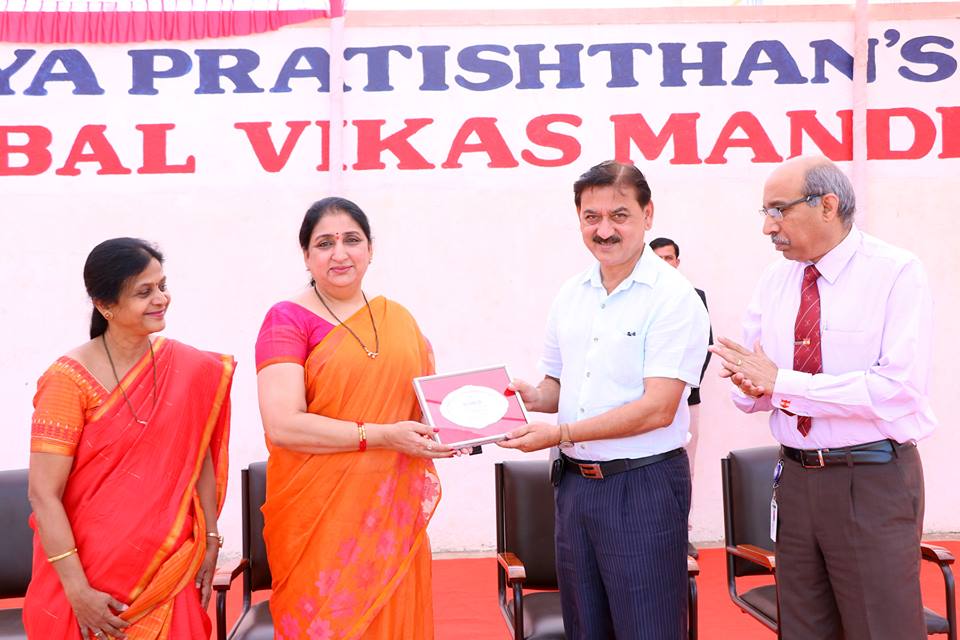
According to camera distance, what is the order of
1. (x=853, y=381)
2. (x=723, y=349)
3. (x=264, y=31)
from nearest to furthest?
(x=853, y=381) < (x=723, y=349) < (x=264, y=31)

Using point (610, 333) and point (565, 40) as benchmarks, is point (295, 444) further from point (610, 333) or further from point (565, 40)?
point (565, 40)

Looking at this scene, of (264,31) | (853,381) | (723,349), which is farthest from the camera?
(264,31)

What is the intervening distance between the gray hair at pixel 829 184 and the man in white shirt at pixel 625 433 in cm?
40

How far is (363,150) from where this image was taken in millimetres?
4852

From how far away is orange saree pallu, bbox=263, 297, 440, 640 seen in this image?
2268 mm

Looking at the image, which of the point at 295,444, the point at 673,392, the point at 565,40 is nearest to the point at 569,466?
the point at 673,392

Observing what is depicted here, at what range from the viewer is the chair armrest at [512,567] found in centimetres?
258

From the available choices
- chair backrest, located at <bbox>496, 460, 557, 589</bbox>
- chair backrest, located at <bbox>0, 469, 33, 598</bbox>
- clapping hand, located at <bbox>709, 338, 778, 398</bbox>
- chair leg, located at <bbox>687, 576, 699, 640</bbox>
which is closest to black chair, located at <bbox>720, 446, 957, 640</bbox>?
chair leg, located at <bbox>687, 576, 699, 640</bbox>

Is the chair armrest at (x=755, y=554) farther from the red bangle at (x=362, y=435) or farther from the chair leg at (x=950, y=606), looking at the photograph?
the red bangle at (x=362, y=435)

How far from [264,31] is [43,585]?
348 cm

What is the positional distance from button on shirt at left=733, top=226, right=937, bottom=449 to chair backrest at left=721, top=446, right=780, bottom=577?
88 cm

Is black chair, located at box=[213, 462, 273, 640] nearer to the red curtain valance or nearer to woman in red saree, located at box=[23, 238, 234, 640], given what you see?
woman in red saree, located at box=[23, 238, 234, 640]

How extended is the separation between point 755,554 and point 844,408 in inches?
36.1

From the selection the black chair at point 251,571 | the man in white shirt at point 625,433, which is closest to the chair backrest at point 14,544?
the black chair at point 251,571
